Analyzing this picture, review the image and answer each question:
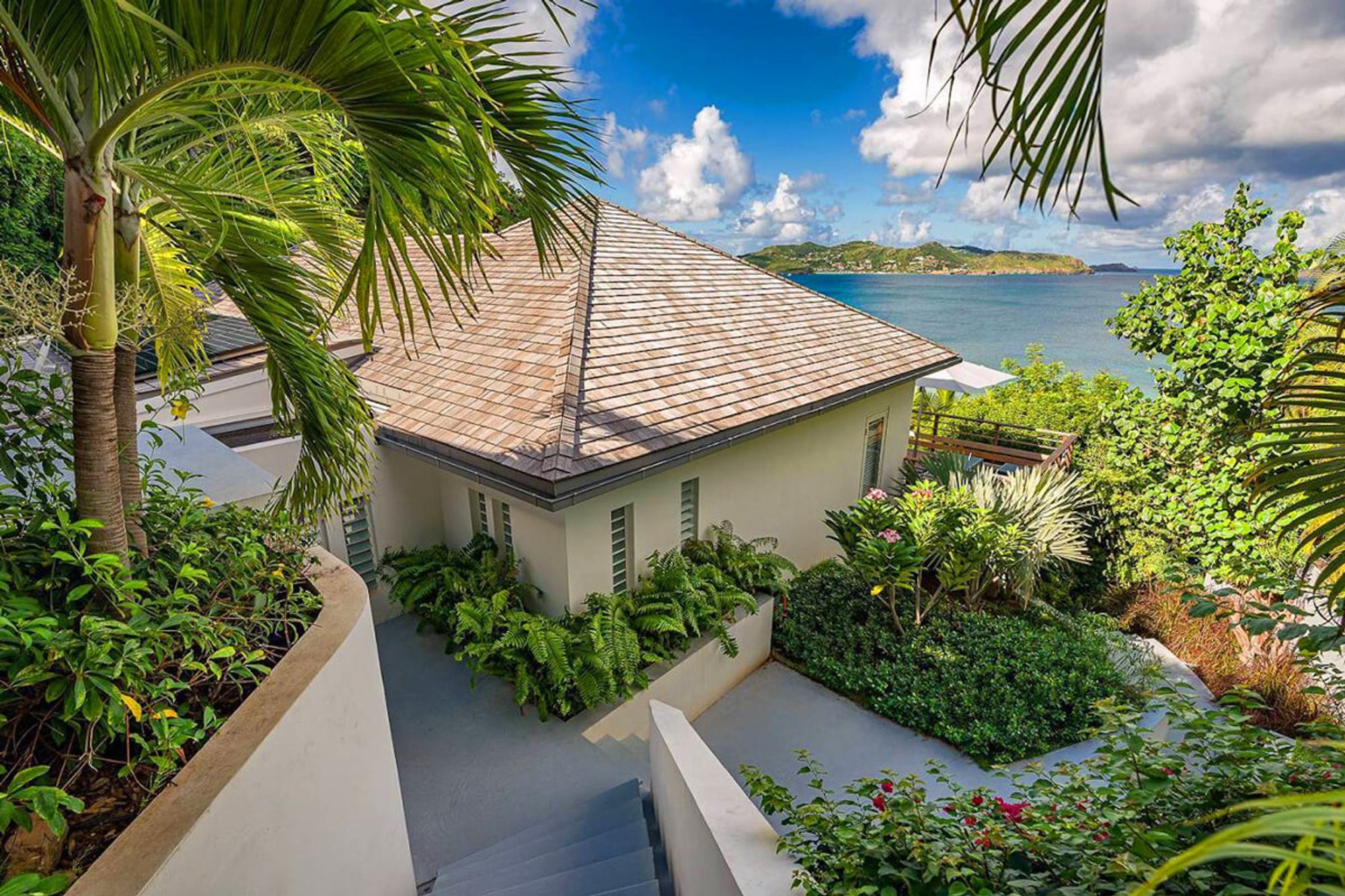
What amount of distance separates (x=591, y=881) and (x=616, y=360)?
586 centimetres

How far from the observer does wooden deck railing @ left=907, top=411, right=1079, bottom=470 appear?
1404cm

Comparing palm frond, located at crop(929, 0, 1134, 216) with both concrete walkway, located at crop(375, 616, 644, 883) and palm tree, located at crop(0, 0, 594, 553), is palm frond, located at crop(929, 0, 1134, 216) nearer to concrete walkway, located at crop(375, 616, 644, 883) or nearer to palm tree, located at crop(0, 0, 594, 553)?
palm tree, located at crop(0, 0, 594, 553)

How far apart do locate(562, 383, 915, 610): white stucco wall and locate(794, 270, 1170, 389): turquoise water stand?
464 centimetres

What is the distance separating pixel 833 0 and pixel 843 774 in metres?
7.18

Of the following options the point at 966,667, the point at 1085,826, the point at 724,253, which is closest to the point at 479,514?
the point at 966,667

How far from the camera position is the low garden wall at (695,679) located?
268 inches

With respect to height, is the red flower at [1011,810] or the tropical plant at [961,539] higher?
the red flower at [1011,810]

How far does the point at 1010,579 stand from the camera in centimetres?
934

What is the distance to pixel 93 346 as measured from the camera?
2641 mm

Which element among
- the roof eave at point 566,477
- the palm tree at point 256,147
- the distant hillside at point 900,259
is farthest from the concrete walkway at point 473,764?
the distant hillside at point 900,259

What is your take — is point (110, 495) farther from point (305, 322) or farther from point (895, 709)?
point (895, 709)

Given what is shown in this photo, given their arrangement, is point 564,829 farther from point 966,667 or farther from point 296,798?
point 966,667

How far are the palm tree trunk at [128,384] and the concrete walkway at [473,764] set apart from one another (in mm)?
3867

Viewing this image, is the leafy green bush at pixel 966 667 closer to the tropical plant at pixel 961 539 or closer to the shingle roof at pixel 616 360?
the tropical plant at pixel 961 539
